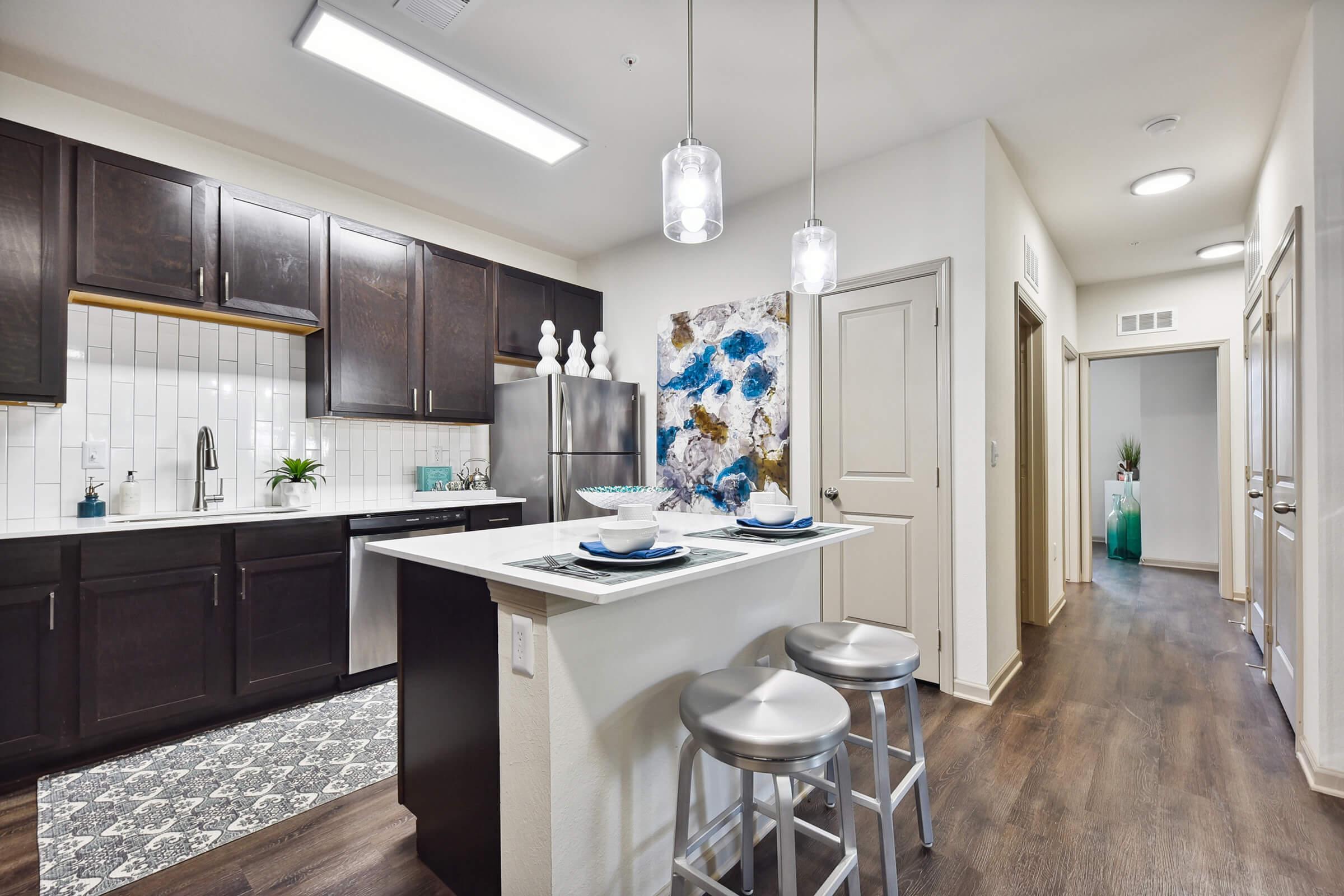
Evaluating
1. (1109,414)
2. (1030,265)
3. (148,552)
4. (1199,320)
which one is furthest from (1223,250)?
(148,552)

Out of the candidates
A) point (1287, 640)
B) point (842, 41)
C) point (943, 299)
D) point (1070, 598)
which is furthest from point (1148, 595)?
point (842, 41)

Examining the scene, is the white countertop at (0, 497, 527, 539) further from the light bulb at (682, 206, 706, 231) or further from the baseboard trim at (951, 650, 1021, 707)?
the baseboard trim at (951, 650, 1021, 707)

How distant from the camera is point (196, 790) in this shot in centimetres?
207

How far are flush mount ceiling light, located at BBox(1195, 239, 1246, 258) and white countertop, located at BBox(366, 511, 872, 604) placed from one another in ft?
14.5

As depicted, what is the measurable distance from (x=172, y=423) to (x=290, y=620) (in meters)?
1.16

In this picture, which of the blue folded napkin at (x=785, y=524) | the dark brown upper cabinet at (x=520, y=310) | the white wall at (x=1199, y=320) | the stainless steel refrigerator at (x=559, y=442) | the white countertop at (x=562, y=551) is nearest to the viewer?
the white countertop at (x=562, y=551)

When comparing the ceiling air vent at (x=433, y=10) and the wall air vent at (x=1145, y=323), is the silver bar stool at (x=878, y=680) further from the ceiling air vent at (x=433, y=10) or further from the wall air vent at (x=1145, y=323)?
the wall air vent at (x=1145, y=323)

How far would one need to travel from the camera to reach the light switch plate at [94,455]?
2.70m

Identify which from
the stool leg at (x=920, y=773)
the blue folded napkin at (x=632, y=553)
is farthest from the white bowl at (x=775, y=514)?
the stool leg at (x=920, y=773)

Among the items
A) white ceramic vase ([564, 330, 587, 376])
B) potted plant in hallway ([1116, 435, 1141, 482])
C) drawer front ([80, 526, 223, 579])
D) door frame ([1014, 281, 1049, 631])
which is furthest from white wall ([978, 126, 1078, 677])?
potted plant in hallway ([1116, 435, 1141, 482])

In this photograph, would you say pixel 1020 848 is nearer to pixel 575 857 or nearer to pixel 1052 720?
pixel 1052 720

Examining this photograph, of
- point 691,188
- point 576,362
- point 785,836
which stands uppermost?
point 691,188

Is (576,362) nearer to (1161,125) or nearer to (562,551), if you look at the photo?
(562,551)

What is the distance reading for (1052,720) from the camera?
261 cm
